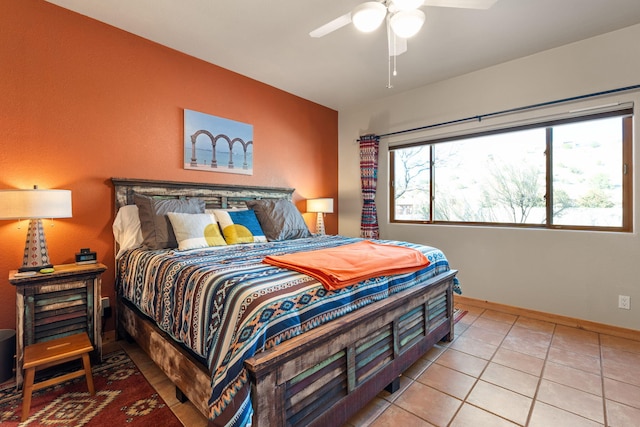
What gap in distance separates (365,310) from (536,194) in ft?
8.50

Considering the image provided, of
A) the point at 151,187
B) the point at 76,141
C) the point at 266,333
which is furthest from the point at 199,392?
the point at 76,141

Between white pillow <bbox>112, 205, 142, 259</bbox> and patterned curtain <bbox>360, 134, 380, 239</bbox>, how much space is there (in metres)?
2.73

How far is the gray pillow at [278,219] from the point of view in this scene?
2879 millimetres

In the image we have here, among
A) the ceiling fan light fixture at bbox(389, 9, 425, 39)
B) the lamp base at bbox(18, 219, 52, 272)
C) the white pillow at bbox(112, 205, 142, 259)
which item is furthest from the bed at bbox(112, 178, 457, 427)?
the ceiling fan light fixture at bbox(389, 9, 425, 39)

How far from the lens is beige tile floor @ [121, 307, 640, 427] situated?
1526mm

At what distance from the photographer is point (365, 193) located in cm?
411

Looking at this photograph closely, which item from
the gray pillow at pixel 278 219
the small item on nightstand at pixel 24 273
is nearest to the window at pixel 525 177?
the gray pillow at pixel 278 219

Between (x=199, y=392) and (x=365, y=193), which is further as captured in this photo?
(x=365, y=193)

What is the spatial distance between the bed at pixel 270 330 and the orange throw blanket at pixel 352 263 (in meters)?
0.05

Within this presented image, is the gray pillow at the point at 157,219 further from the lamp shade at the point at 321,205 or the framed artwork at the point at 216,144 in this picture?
the lamp shade at the point at 321,205

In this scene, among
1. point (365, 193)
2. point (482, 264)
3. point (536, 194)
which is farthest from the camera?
point (365, 193)

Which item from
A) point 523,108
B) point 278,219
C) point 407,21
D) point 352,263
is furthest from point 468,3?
point 278,219

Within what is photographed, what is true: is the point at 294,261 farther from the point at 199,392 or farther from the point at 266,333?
the point at 199,392

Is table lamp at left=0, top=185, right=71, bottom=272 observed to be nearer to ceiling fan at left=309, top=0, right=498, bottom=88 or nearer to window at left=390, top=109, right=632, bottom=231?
ceiling fan at left=309, top=0, right=498, bottom=88
